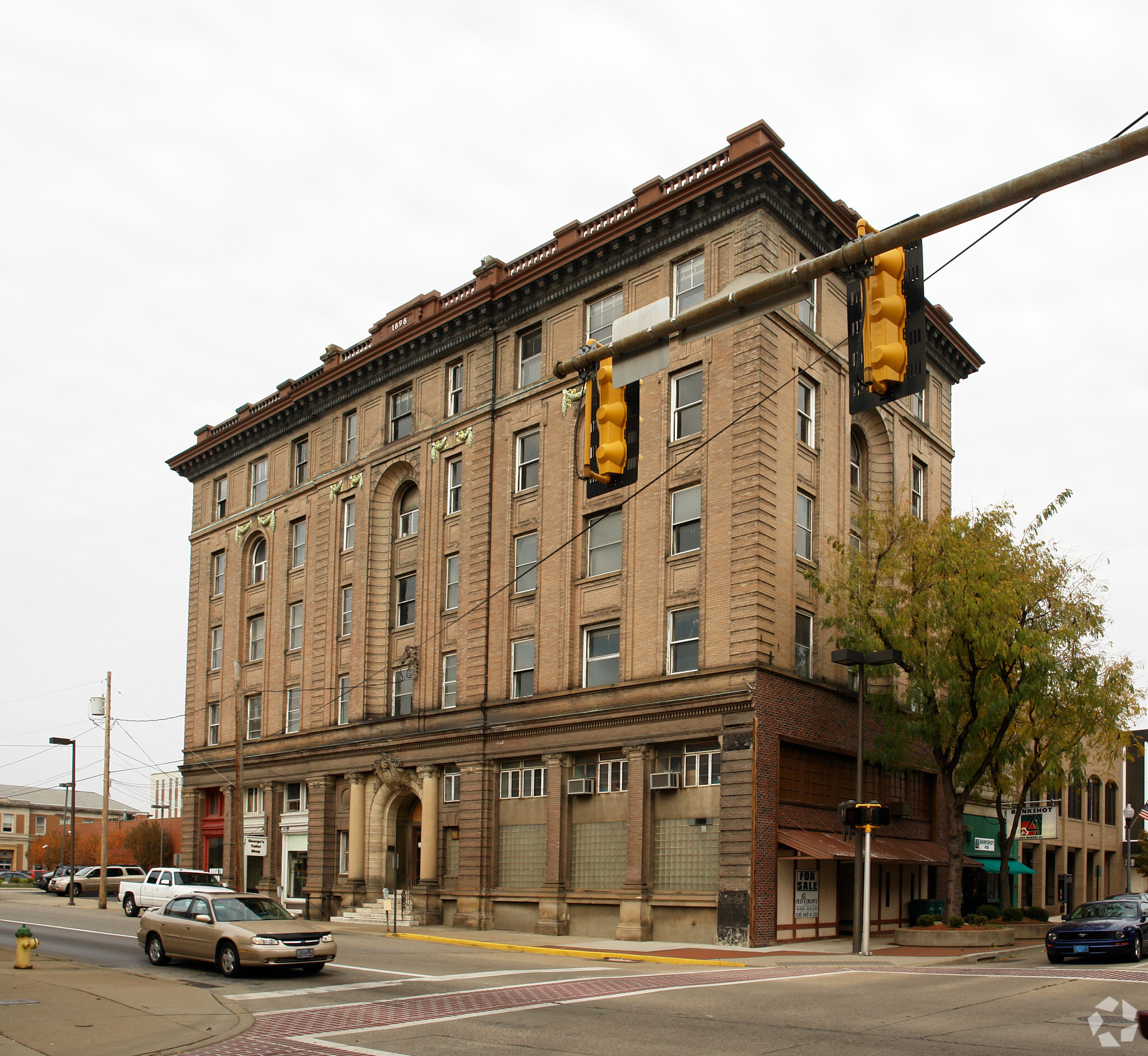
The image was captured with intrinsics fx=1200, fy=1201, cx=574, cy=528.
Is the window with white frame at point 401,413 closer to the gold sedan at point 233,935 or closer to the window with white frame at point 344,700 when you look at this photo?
the window with white frame at point 344,700

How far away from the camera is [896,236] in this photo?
9.05m

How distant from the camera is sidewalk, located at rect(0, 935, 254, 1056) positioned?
14570 mm

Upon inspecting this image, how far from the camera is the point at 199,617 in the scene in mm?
57781

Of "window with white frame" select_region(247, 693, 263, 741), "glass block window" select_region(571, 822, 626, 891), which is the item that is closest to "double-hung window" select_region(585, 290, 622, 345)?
"glass block window" select_region(571, 822, 626, 891)

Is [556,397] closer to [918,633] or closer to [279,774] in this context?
[918,633]

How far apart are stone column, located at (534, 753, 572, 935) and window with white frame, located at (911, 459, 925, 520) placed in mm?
15447

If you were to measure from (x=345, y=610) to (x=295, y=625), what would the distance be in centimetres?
439

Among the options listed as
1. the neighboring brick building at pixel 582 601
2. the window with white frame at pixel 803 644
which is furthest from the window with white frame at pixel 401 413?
the window with white frame at pixel 803 644

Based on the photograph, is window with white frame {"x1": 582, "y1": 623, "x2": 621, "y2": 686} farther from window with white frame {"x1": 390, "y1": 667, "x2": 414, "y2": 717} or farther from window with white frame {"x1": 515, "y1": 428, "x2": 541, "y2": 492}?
window with white frame {"x1": 390, "y1": 667, "x2": 414, "y2": 717}

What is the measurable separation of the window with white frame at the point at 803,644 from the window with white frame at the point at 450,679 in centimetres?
1305

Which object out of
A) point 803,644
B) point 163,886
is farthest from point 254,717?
point 803,644

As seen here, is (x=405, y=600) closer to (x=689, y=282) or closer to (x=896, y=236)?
(x=689, y=282)

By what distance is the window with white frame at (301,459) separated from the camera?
170 feet

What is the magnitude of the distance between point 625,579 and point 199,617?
29.8 m
